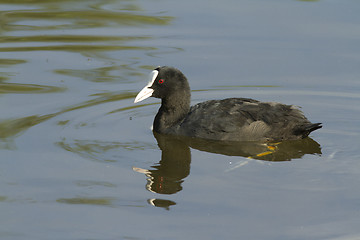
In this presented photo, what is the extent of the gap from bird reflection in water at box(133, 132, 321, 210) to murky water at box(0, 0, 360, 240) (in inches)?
1.0

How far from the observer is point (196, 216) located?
18.6 ft

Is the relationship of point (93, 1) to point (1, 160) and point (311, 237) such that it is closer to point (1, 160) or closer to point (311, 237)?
point (1, 160)

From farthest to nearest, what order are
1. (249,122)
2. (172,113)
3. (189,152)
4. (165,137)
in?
1. (172,113)
2. (165,137)
3. (249,122)
4. (189,152)

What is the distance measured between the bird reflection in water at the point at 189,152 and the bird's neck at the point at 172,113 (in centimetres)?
13

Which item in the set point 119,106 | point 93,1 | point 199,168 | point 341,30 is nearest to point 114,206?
point 199,168

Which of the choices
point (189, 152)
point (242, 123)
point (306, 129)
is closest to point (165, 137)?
point (189, 152)

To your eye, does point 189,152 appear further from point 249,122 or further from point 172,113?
point 172,113

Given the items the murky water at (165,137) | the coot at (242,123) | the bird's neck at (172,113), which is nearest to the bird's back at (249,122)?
the coot at (242,123)


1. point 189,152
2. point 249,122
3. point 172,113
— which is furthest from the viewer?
point 172,113

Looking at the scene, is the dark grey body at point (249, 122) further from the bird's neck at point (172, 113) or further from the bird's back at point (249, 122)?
the bird's neck at point (172, 113)

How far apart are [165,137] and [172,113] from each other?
→ 38cm

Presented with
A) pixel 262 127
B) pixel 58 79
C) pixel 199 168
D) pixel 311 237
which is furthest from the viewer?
pixel 58 79

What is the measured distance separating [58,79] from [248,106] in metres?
2.98

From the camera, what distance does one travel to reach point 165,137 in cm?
798
